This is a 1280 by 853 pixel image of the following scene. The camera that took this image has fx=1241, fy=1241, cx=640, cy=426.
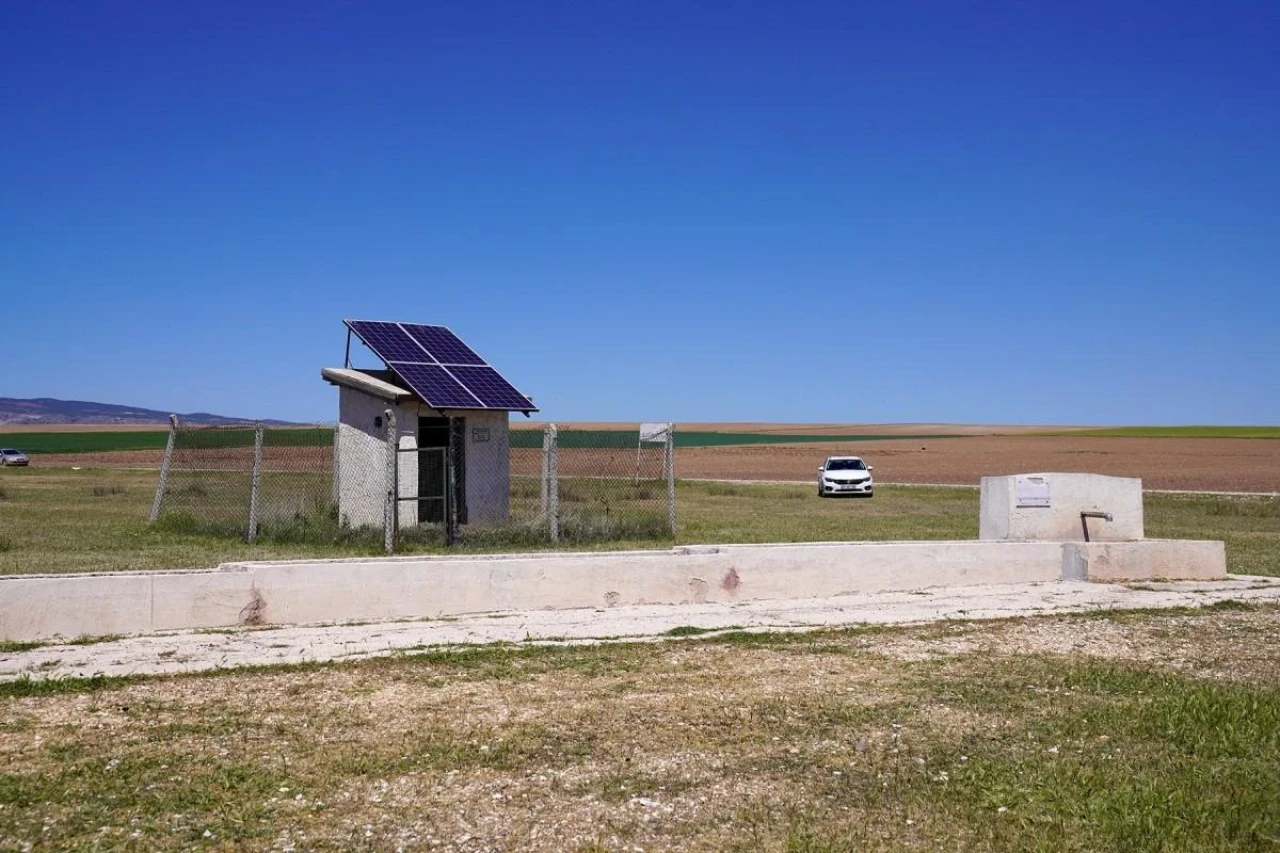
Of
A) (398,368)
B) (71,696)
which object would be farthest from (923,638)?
(398,368)

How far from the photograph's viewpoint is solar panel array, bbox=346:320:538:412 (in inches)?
777

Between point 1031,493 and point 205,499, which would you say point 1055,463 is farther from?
point 1031,493

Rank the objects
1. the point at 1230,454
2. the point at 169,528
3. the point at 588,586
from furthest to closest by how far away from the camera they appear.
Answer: the point at 1230,454 → the point at 169,528 → the point at 588,586

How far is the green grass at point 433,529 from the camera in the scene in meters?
16.5

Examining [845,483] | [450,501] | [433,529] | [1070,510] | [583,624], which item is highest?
[845,483]

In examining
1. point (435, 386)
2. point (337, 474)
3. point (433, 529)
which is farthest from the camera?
point (337, 474)

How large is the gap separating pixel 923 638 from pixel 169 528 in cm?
1346

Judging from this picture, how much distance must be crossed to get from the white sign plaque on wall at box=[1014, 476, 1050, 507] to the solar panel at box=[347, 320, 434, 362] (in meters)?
10.2

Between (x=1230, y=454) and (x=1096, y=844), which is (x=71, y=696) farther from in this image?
(x=1230, y=454)

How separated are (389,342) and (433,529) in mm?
4216

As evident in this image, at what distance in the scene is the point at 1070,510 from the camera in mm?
15086

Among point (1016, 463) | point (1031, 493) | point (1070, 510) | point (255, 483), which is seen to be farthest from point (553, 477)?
point (1016, 463)

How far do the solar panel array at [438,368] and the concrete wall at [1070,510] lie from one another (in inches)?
336

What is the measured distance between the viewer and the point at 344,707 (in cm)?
775
